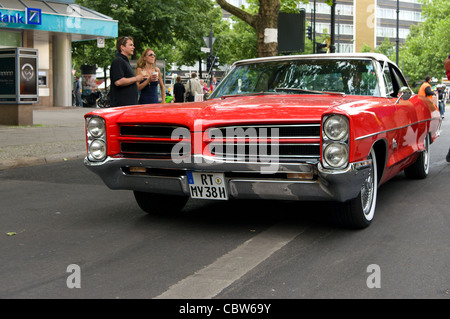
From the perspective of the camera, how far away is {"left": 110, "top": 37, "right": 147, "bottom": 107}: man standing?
842 centimetres

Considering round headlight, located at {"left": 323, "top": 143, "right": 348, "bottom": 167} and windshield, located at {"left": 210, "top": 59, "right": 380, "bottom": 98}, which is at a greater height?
windshield, located at {"left": 210, "top": 59, "right": 380, "bottom": 98}

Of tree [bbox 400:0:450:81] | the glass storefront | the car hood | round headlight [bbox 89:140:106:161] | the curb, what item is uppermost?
tree [bbox 400:0:450:81]

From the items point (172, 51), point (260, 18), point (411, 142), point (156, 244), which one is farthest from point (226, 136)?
point (172, 51)

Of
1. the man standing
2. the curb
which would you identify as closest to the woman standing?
the man standing

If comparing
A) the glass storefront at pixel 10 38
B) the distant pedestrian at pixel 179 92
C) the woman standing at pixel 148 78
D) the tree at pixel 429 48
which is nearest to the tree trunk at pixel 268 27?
the woman standing at pixel 148 78

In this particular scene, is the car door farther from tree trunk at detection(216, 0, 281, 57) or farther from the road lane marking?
tree trunk at detection(216, 0, 281, 57)

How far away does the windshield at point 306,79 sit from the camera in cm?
568

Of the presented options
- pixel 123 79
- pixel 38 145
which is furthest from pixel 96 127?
pixel 38 145

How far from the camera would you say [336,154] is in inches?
168

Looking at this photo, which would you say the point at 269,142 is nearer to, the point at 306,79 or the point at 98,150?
the point at 98,150

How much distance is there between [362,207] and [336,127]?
0.84 m

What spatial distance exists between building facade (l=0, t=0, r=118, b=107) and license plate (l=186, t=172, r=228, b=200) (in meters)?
19.9

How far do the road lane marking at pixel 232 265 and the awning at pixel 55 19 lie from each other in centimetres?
2021

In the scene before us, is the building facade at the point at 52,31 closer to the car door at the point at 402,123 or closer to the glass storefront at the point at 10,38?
the glass storefront at the point at 10,38
